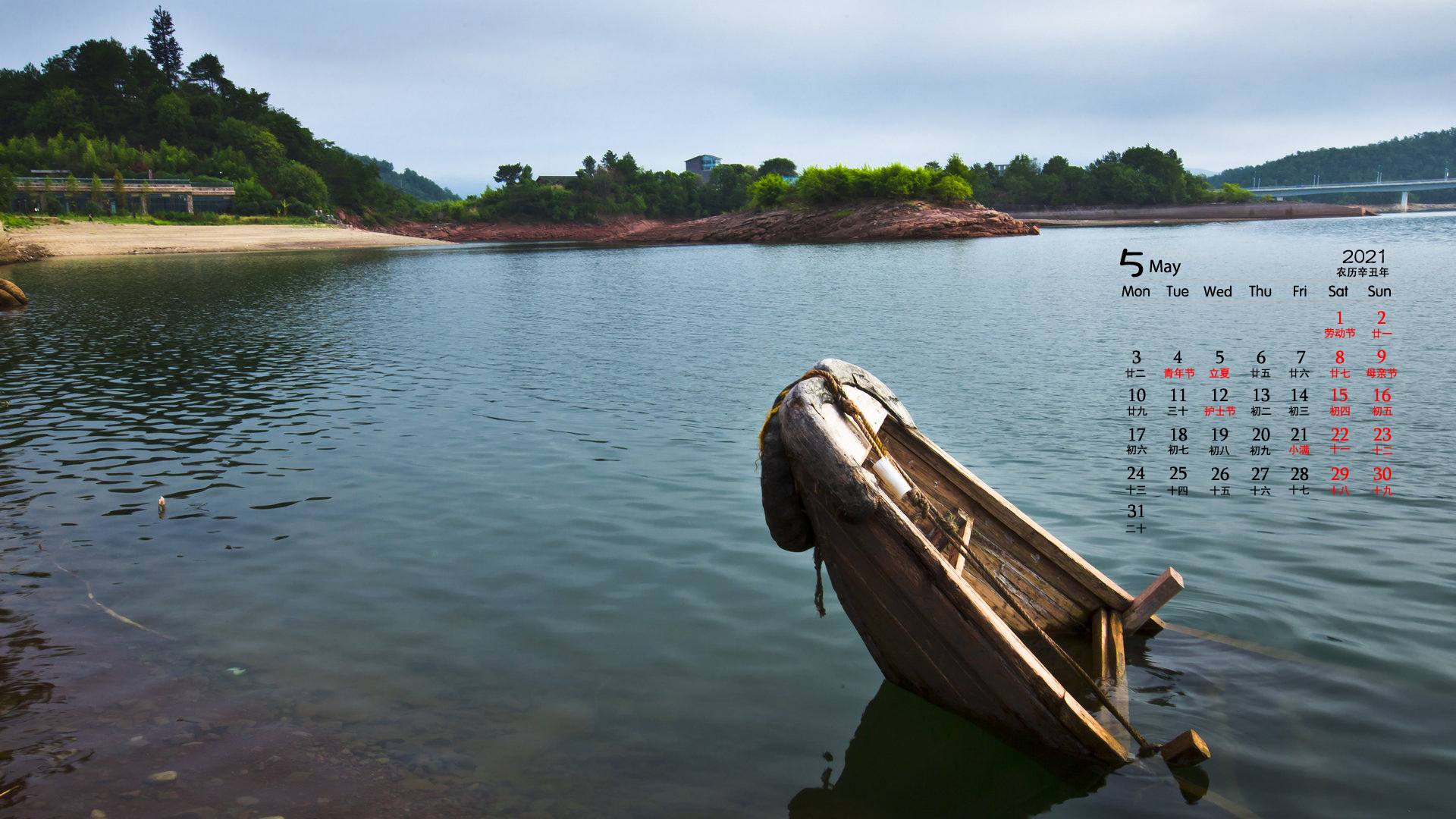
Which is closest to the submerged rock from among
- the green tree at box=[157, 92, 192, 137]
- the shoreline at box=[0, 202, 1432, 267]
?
the shoreline at box=[0, 202, 1432, 267]

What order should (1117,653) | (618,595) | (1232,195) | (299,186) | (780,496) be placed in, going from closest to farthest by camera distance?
1. (780,496)
2. (1117,653)
3. (618,595)
4. (299,186)
5. (1232,195)

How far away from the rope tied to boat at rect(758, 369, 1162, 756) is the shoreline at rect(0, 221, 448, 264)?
193 ft

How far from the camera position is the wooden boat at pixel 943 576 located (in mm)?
4176

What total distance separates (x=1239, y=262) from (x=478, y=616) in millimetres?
39639

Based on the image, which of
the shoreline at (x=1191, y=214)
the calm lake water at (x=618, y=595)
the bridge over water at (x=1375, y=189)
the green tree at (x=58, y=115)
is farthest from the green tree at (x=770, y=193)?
the calm lake water at (x=618, y=595)

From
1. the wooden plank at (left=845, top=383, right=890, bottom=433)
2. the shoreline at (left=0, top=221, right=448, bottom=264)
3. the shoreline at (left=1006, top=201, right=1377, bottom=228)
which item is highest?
the shoreline at (left=1006, top=201, right=1377, bottom=228)

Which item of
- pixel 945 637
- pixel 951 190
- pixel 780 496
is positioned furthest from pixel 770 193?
pixel 945 637

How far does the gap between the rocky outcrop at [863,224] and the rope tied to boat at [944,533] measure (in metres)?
78.3

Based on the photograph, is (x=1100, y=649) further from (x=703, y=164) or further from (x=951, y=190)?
(x=703, y=164)

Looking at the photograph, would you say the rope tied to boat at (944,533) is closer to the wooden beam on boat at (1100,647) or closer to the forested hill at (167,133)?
the wooden beam on boat at (1100,647)

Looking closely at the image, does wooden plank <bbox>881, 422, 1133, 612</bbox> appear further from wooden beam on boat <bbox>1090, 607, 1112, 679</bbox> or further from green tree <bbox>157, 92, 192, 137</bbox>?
green tree <bbox>157, 92, 192, 137</bbox>

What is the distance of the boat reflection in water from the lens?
4.32 metres

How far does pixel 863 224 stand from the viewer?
87500 mm

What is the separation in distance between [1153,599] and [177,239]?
78221mm
